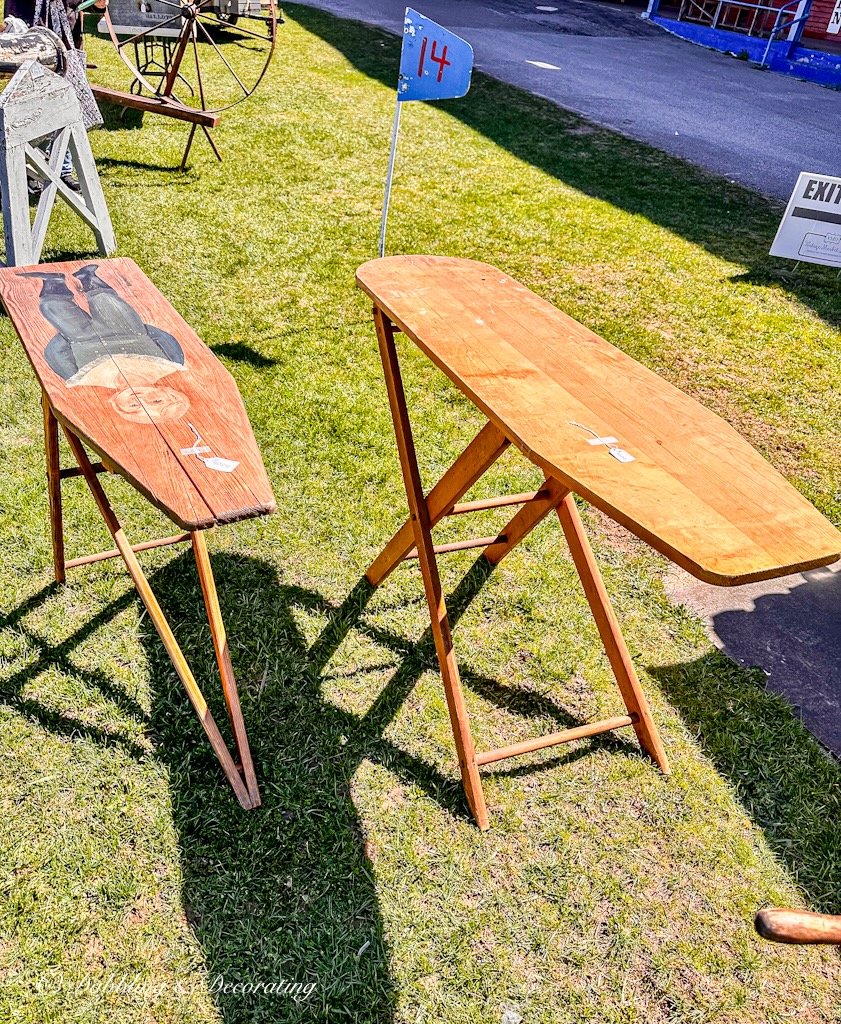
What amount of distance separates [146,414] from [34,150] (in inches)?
118

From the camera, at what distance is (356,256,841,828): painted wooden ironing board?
4.89ft

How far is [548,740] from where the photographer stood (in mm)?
2281

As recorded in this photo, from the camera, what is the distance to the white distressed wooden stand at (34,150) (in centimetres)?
409

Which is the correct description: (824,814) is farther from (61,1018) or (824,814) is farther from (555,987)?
(61,1018)

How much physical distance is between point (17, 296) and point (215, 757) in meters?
1.60

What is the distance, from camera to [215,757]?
231 centimetres

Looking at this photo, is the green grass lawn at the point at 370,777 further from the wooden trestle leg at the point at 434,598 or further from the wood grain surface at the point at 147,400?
the wood grain surface at the point at 147,400

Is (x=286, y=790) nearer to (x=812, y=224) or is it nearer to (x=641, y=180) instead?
(x=812, y=224)

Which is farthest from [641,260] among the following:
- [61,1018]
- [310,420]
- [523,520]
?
[61,1018]

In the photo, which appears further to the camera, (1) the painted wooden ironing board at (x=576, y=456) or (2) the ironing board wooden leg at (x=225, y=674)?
(2) the ironing board wooden leg at (x=225, y=674)

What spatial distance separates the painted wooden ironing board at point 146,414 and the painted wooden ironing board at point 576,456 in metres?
0.54

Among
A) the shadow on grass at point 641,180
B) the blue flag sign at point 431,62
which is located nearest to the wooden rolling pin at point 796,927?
Result: the blue flag sign at point 431,62

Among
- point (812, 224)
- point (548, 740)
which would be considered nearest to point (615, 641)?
point (548, 740)

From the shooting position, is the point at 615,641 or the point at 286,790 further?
the point at 615,641
